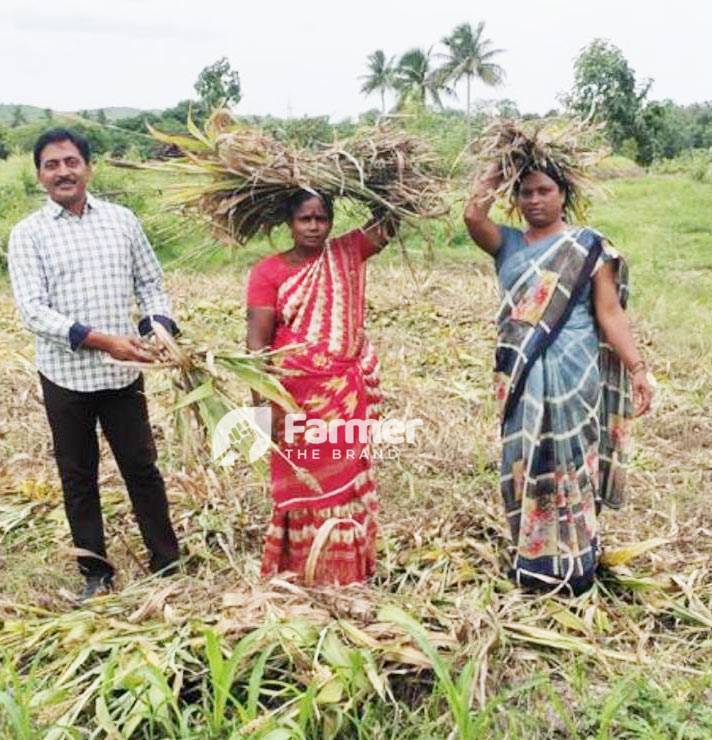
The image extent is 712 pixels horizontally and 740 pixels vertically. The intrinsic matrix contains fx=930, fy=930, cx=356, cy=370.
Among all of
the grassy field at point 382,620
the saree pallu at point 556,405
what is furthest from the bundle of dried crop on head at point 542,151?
the grassy field at point 382,620

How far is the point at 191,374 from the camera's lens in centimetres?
267

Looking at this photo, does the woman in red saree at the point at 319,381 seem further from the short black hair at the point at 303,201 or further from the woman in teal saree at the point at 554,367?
the woman in teal saree at the point at 554,367

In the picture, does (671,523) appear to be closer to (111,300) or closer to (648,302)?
(111,300)

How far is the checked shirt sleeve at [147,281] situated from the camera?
3037mm

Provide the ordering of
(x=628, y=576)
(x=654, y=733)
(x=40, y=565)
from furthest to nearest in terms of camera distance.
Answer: (x=40, y=565) < (x=628, y=576) < (x=654, y=733)

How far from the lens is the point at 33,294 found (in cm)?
279

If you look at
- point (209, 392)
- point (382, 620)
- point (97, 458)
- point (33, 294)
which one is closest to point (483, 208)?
point (209, 392)

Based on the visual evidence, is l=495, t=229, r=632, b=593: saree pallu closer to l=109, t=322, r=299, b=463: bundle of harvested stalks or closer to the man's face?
l=109, t=322, r=299, b=463: bundle of harvested stalks

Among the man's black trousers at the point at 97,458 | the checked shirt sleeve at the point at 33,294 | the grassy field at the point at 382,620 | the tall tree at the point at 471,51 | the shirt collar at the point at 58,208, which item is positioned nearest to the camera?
the grassy field at the point at 382,620

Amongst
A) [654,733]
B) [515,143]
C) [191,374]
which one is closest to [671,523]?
[654,733]

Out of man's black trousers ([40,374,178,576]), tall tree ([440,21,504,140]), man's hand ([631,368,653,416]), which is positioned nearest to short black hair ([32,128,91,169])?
man's black trousers ([40,374,178,576])

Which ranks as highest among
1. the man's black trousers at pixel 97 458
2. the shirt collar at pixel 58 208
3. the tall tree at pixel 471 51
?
the tall tree at pixel 471 51

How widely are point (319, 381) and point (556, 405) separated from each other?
74cm

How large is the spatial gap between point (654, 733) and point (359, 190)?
1.74 meters
